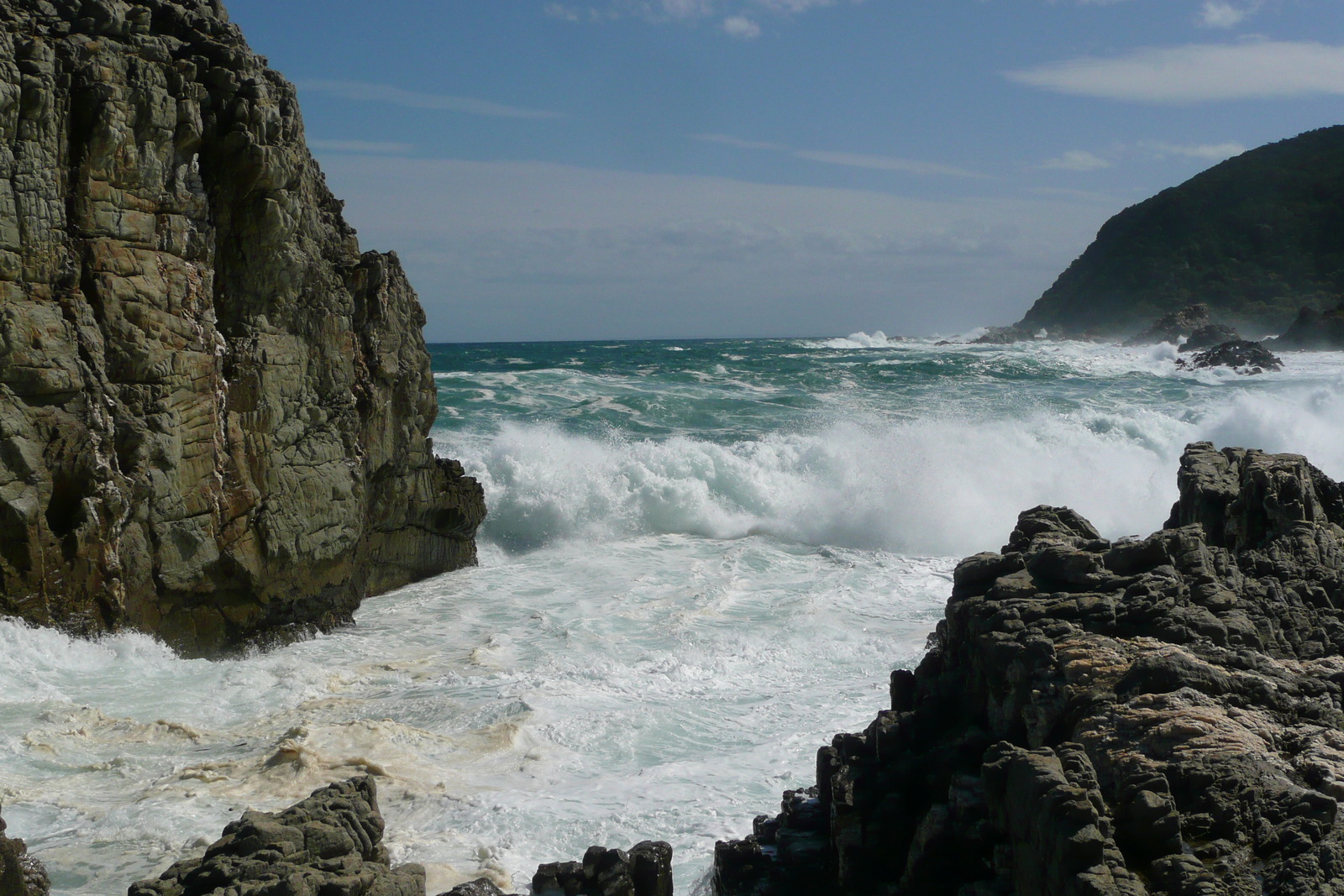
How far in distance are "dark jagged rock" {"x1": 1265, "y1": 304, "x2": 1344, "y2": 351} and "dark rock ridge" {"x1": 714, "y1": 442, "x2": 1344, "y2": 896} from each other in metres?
43.4

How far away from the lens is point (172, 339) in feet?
28.7

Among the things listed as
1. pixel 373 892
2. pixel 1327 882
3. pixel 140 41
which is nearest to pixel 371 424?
pixel 140 41

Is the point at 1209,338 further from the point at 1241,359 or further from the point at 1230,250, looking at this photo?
the point at 1230,250

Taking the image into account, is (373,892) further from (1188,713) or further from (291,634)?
(291,634)

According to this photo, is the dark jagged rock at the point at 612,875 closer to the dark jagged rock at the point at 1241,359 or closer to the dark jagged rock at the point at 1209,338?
the dark jagged rock at the point at 1241,359

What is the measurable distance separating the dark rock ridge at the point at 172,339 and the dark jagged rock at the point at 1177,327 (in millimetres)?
50838

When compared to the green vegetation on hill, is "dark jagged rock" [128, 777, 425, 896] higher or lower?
lower

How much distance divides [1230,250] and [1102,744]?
75.5 m

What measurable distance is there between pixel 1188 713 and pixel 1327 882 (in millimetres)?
953

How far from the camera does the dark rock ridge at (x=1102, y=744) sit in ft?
11.8

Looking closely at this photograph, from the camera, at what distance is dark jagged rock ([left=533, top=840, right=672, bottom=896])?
15.6 ft

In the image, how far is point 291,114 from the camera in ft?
32.7

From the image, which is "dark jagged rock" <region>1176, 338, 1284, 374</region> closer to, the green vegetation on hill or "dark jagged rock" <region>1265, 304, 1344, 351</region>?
"dark jagged rock" <region>1265, 304, 1344, 351</region>

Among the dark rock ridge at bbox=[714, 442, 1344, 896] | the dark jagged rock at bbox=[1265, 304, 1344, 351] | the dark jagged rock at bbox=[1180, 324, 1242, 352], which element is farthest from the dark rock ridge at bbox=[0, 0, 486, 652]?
the dark jagged rock at bbox=[1180, 324, 1242, 352]
